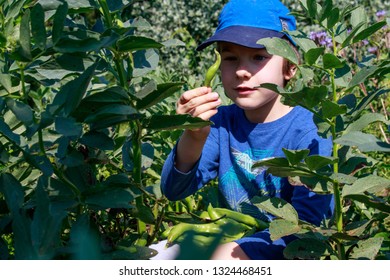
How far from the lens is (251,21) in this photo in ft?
7.50

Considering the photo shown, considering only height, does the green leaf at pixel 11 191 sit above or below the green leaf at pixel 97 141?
below

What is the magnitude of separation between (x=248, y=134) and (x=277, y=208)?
867 millimetres

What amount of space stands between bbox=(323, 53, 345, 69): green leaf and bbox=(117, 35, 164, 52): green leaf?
335 mm

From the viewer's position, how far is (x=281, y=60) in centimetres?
227

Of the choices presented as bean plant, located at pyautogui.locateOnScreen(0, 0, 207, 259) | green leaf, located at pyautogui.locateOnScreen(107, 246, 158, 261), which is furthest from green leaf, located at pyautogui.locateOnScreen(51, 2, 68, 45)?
green leaf, located at pyautogui.locateOnScreen(107, 246, 158, 261)

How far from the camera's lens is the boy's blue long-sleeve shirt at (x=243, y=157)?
2.12 m

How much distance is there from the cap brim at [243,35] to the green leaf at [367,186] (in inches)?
32.0

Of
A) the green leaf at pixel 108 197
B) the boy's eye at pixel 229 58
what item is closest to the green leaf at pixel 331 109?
the green leaf at pixel 108 197

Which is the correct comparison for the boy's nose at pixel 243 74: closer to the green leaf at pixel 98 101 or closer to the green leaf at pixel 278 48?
the green leaf at pixel 278 48

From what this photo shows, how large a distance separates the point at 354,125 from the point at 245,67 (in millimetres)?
818

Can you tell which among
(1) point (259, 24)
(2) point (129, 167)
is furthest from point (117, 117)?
(1) point (259, 24)

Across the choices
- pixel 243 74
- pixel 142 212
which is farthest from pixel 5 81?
pixel 243 74

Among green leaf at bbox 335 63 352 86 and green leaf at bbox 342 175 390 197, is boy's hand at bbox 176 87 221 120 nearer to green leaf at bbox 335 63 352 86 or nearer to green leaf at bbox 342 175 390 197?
green leaf at bbox 335 63 352 86

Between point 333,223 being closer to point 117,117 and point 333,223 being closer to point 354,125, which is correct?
point 354,125
